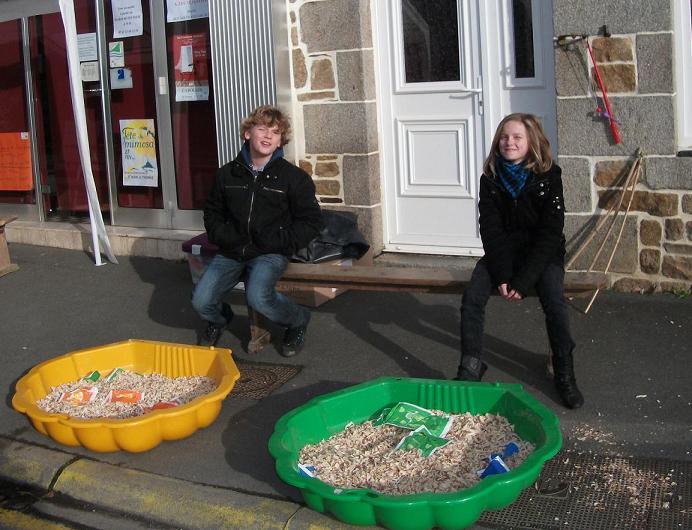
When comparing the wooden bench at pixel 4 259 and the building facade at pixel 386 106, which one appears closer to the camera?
the building facade at pixel 386 106

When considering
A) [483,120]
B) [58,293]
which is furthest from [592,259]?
[58,293]

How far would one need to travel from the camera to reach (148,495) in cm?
468

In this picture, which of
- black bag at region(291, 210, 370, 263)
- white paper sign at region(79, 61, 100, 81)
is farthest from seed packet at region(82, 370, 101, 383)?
white paper sign at region(79, 61, 100, 81)

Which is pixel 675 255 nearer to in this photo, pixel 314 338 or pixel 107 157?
pixel 314 338

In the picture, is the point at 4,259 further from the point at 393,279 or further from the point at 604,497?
the point at 604,497

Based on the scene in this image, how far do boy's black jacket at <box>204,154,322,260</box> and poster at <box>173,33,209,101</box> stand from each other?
2.70 m

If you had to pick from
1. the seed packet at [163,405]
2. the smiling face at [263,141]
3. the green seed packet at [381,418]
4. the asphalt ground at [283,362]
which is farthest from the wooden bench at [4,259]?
the green seed packet at [381,418]

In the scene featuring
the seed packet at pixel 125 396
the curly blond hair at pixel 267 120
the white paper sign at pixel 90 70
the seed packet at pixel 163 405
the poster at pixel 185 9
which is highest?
the poster at pixel 185 9

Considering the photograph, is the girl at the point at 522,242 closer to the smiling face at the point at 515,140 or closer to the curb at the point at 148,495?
the smiling face at the point at 515,140

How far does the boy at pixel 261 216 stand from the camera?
20.2 feet

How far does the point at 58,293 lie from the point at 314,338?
2.66 meters

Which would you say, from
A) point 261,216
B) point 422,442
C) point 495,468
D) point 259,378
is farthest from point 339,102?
point 495,468

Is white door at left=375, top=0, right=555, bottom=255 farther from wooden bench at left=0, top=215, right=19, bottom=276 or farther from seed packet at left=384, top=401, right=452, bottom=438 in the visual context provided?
wooden bench at left=0, top=215, right=19, bottom=276

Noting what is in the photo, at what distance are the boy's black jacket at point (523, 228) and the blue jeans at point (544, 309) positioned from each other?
0.06 metres
